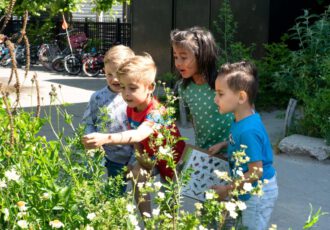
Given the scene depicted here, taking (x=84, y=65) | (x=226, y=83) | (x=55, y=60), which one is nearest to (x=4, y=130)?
(x=226, y=83)

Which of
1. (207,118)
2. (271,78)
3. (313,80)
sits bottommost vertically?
(271,78)

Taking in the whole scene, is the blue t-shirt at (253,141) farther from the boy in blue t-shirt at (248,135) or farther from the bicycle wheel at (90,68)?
the bicycle wheel at (90,68)

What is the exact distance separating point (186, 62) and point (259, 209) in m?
1.01

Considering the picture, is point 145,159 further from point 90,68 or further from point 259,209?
point 90,68

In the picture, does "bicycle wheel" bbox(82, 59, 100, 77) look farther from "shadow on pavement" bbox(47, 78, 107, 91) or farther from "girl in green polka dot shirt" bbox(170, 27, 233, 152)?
"girl in green polka dot shirt" bbox(170, 27, 233, 152)

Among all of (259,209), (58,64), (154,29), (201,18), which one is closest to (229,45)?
(201,18)

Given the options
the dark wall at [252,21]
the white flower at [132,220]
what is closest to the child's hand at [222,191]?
the white flower at [132,220]

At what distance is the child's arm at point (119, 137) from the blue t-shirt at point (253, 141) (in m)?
0.46

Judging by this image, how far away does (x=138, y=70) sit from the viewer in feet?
11.7

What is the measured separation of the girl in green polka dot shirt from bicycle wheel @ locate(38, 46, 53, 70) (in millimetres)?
16150

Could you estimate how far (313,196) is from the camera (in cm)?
541

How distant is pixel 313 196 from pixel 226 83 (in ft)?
7.85

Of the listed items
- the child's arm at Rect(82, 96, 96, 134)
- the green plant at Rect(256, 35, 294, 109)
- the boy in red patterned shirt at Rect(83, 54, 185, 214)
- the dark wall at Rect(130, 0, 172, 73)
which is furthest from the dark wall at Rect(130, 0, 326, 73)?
the boy in red patterned shirt at Rect(83, 54, 185, 214)

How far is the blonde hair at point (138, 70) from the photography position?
3.55 meters
